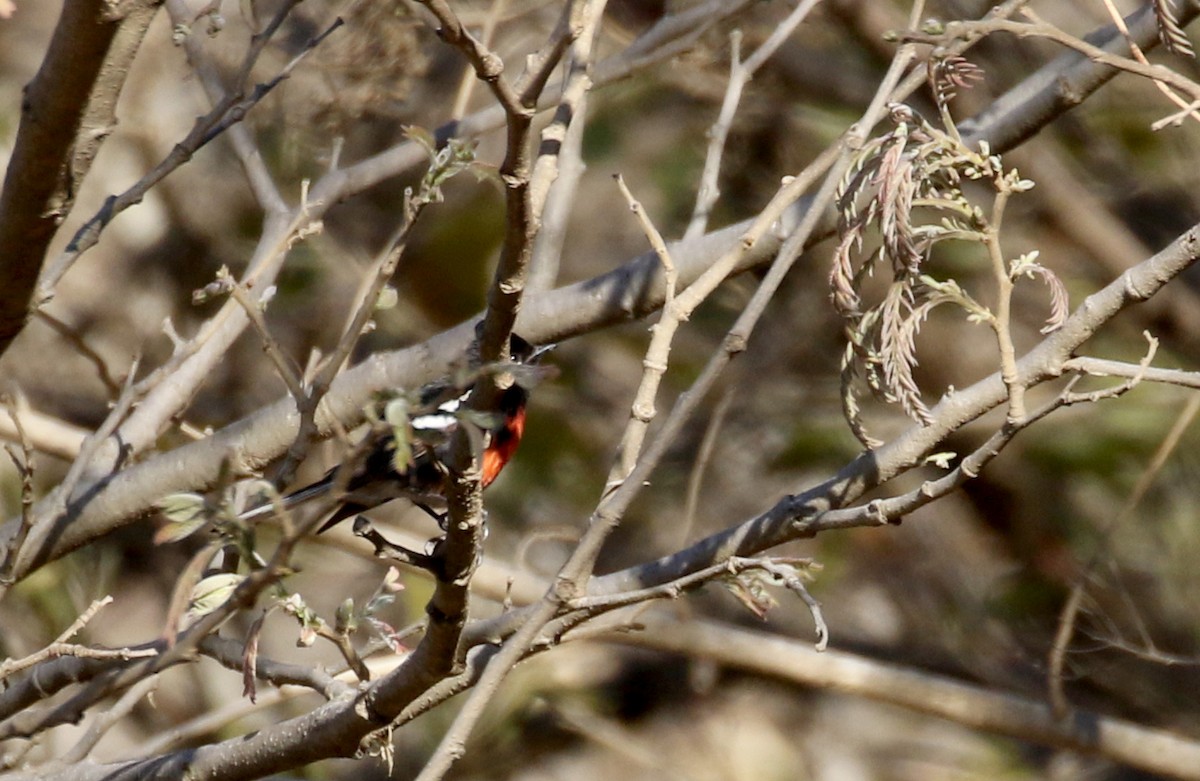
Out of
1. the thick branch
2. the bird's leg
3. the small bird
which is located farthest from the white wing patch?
the thick branch

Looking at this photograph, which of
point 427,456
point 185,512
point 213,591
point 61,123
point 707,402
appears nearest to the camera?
point 185,512

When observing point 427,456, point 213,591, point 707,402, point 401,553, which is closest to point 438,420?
point 427,456

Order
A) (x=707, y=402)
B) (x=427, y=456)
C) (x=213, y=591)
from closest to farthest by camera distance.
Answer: (x=213, y=591)
(x=427, y=456)
(x=707, y=402)

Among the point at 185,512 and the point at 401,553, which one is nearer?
the point at 185,512

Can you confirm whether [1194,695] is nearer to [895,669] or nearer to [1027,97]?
[895,669]

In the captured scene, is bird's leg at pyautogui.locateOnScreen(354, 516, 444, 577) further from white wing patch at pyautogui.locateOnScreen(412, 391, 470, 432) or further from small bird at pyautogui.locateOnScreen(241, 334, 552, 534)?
white wing patch at pyautogui.locateOnScreen(412, 391, 470, 432)

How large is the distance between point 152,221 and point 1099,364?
5.14 m

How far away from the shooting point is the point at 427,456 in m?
1.97

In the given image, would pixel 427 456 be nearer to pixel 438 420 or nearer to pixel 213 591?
pixel 438 420

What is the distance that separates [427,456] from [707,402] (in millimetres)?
4598

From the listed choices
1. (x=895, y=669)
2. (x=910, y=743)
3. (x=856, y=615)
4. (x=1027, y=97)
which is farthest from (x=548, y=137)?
(x=910, y=743)

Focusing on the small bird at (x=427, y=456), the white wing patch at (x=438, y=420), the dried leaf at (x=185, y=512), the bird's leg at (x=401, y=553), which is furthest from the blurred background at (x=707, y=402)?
the dried leaf at (x=185, y=512)

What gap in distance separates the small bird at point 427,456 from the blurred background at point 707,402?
2236 mm

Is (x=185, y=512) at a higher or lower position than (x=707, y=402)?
higher
